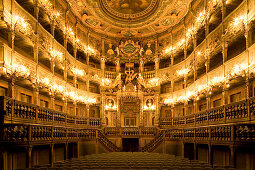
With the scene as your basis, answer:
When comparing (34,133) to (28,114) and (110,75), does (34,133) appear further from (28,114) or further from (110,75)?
(110,75)

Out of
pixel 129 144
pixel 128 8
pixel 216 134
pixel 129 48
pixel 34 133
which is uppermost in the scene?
pixel 128 8

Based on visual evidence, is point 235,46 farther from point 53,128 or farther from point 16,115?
point 16,115

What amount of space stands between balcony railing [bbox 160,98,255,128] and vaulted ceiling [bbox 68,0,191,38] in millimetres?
12504

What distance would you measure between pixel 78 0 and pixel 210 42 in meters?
14.3

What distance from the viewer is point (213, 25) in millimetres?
21641

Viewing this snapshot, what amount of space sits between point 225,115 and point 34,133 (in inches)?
482

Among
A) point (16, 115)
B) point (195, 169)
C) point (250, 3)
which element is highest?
point (250, 3)

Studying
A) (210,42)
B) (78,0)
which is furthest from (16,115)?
(210,42)

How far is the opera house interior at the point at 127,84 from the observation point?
1215 cm

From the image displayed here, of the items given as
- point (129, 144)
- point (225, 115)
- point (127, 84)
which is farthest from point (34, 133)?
point (127, 84)

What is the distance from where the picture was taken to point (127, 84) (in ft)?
92.6

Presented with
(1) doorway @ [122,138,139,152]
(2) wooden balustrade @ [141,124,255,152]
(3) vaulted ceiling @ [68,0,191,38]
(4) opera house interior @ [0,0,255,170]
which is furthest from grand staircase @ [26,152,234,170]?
(3) vaulted ceiling @ [68,0,191,38]

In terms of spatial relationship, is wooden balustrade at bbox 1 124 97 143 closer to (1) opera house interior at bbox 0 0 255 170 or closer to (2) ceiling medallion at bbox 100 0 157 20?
(1) opera house interior at bbox 0 0 255 170

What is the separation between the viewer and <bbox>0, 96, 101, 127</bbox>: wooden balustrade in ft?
36.1
